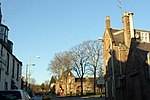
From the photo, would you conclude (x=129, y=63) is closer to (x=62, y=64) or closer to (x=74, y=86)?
(x=62, y=64)

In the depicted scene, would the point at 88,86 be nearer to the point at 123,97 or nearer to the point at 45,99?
the point at 45,99

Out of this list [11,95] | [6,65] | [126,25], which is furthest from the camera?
[126,25]

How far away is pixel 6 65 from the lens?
35781mm

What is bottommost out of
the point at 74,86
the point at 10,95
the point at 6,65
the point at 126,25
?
the point at 74,86

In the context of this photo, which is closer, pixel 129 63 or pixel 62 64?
pixel 129 63

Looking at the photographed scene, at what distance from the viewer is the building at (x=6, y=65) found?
108ft

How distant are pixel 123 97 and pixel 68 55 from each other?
135 ft

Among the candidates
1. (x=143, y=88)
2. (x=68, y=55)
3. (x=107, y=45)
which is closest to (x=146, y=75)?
(x=143, y=88)

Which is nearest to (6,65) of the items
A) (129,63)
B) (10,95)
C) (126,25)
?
(129,63)

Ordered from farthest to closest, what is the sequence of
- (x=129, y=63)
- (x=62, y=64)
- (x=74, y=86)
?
(x=74, y=86)
(x=62, y=64)
(x=129, y=63)

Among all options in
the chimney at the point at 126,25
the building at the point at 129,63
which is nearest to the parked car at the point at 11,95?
the building at the point at 129,63

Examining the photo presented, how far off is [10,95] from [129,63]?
62.8 ft

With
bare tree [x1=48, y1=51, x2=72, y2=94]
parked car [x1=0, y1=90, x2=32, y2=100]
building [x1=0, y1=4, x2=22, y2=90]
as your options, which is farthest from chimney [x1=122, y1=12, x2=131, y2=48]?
bare tree [x1=48, y1=51, x2=72, y2=94]

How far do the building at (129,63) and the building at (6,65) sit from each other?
13.0 metres
